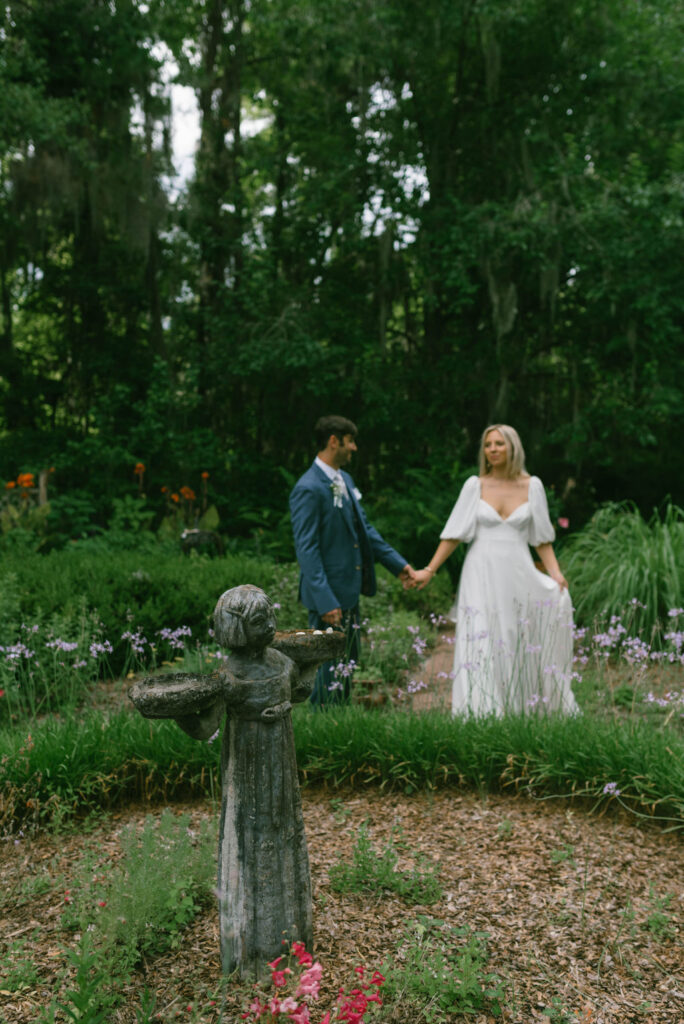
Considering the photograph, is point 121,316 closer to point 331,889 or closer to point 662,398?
point 662,398

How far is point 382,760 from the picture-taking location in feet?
12.7

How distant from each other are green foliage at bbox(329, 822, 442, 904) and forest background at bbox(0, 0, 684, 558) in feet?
22.3

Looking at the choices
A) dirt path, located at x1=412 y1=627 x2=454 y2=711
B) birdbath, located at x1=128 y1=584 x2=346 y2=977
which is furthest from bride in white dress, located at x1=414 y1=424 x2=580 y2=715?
birdbath, located at x1=128 y1=584 x2=346 y2=977

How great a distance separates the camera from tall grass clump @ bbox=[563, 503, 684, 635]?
668 cm

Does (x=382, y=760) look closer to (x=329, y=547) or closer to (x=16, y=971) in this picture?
(x=329, y=547)

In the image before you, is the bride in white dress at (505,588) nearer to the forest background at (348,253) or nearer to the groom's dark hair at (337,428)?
the groom's dark hair at (337,428)

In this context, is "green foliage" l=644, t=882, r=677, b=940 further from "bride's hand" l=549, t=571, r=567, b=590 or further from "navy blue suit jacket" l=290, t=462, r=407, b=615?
"bride's hand" l=549, t=571, r=567, b=590

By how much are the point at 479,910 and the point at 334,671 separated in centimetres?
162

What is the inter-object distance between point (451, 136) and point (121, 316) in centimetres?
613

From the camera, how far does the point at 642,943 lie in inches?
108

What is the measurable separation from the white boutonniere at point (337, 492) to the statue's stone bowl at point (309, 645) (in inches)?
68.5

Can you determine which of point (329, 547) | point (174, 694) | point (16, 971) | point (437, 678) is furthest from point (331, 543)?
point (16, 971)

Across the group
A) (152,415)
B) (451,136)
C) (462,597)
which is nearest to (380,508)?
(152,415)

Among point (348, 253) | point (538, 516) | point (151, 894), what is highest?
point (348, 253)
